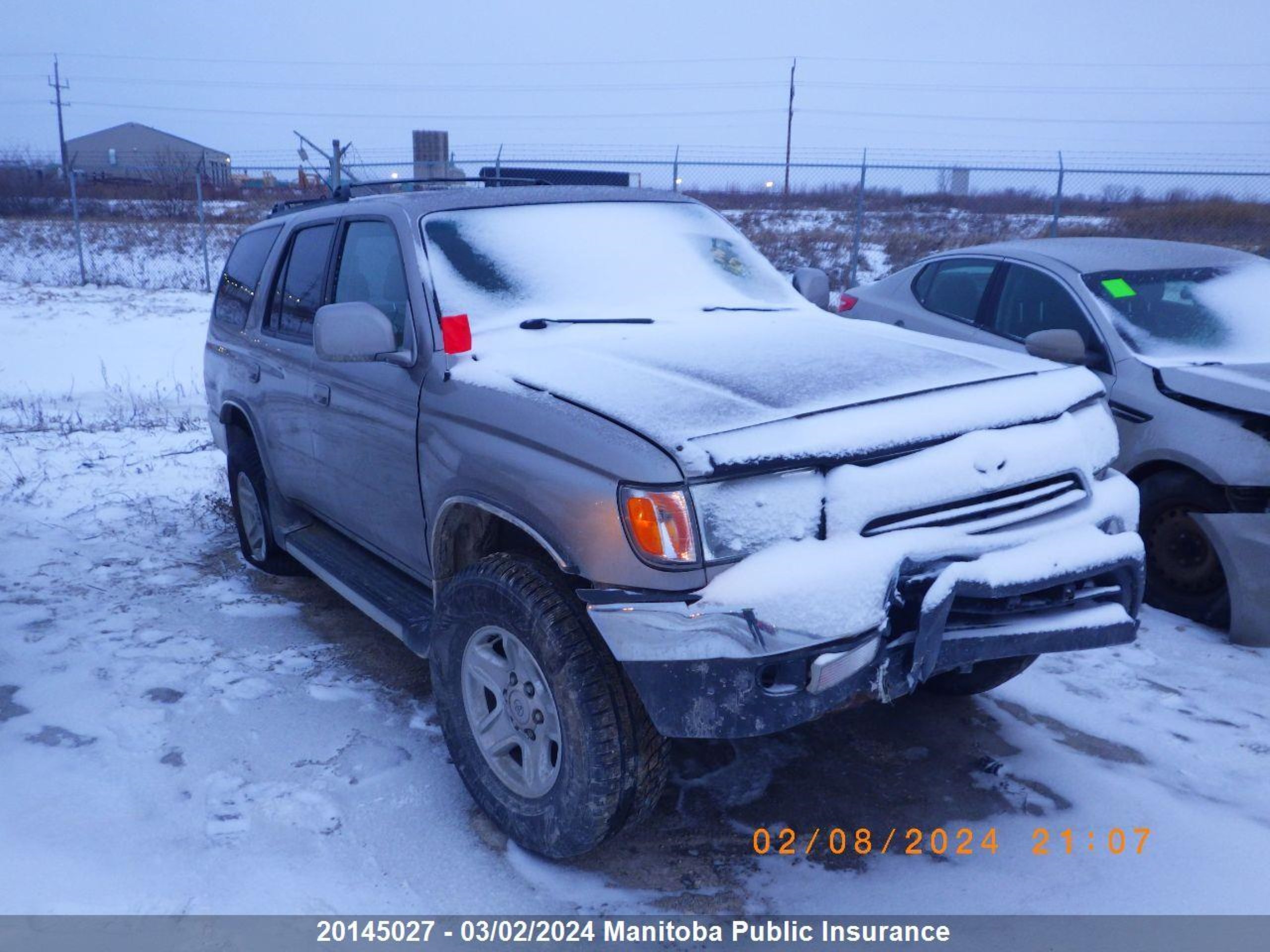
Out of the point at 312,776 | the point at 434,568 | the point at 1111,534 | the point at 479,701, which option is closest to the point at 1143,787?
the point at 1111,534

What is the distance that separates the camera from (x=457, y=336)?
324 centimetres

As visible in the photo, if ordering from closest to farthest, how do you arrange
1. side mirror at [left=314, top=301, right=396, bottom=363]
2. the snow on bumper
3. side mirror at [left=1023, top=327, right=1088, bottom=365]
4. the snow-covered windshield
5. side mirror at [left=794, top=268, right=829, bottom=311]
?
the snow on bumper < side mirror at [left=314, top=301, right=396, bottom=363] < the snow-covered windshield < side mirror at [left=794, top=268, right=829, bottom=311] < side mirror at [left=1023, top=327, right=1088, bottom=365]

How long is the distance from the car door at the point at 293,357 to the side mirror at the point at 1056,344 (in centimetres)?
306

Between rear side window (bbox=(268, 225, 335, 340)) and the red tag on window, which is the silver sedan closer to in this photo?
the red tag on window

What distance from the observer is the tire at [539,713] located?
8.36 ft

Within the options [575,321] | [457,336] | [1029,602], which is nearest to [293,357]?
[457,336]

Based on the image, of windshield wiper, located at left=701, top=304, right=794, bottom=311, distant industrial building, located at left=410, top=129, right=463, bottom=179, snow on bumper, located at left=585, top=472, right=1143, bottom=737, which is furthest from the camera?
distant industrial building, located at left=410, top=129, right=463, bottom=179

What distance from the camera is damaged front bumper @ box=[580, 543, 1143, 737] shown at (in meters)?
2.32

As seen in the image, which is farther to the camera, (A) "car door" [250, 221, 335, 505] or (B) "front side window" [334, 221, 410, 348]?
(A) "car door" [250, 221, 335, 505]

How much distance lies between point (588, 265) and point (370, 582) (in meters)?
1.44

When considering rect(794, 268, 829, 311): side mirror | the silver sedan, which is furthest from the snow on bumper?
the silver sedan

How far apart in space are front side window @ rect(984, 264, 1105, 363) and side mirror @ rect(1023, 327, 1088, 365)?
1.79 ft

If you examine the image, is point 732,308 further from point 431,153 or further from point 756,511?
point 431,153

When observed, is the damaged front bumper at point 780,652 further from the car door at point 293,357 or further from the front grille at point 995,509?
the car door at point 293,357
